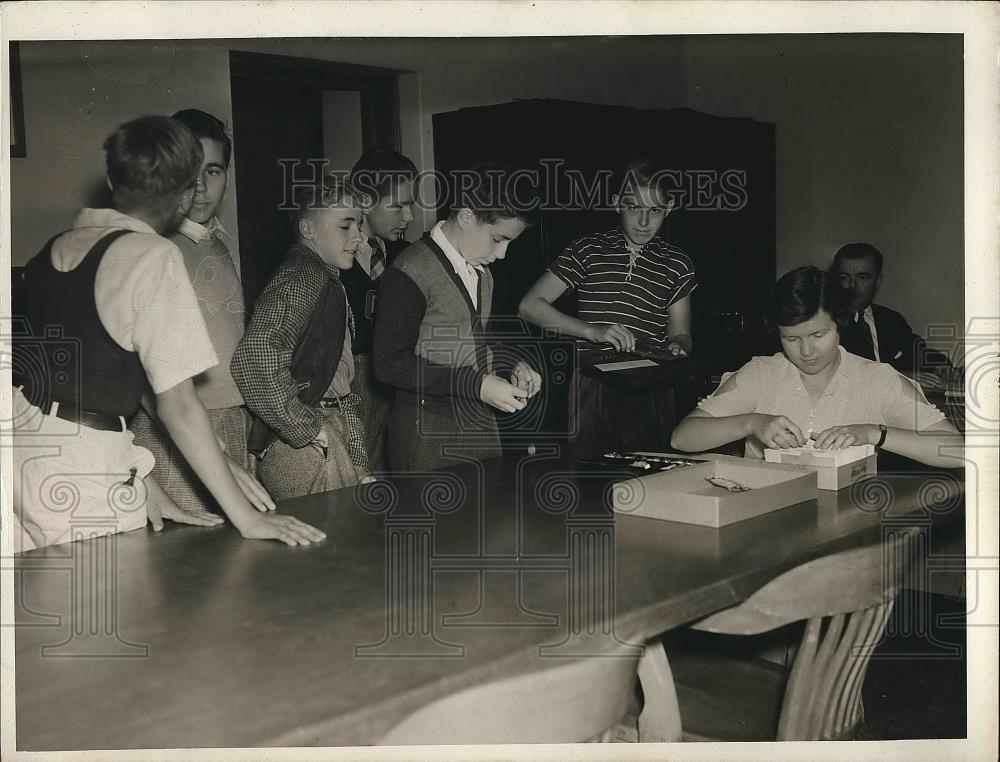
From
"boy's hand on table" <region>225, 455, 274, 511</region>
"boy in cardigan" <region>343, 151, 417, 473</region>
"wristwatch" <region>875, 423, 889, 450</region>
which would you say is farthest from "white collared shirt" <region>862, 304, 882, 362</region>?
"boy's hand on table" <region>225, 455, 274, 511</region>

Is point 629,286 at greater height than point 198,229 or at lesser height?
lesser

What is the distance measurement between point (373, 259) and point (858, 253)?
4.49 ft

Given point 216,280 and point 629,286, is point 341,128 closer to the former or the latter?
point 216,280

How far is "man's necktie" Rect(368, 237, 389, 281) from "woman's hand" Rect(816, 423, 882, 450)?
126 centimetres

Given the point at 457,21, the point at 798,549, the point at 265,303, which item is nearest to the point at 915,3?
the point at 457,21

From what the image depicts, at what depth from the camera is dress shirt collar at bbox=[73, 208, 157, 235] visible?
2.09 meters

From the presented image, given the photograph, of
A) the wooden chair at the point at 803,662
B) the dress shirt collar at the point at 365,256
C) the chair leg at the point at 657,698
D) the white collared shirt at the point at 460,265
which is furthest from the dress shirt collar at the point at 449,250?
the chair leg at the point at 657,698

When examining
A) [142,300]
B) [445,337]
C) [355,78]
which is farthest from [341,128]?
[142,300]

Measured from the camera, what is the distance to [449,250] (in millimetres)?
2787

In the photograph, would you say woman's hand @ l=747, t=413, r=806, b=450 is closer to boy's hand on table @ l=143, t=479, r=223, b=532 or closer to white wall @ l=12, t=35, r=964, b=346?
white wall @ l=12, t=35, r=964, b=346

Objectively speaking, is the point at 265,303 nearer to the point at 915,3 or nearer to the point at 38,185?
the point at 38,185

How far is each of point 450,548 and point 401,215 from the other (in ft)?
4.05

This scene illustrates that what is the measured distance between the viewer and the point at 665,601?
162 cm

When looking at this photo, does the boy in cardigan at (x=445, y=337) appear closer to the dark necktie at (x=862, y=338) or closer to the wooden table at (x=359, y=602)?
the wooden table at (x=359, y=602)
